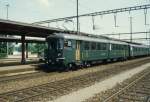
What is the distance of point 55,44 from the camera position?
23.8 metres

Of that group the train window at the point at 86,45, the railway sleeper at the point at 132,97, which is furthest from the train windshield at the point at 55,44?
the railway sleeper at the point at 132,97

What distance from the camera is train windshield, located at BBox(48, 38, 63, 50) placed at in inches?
920

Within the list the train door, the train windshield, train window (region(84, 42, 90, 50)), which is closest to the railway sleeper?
the train windshield

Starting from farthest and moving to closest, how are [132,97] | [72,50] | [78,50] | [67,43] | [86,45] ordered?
[86,45] < [78,50] < [72,50] < [67,43] < [132,97]

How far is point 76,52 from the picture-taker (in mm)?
25094

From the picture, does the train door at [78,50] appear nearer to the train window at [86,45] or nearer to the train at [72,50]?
the train at [72,50]

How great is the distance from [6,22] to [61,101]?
14.1 meters

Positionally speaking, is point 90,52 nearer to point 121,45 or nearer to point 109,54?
point 109,54

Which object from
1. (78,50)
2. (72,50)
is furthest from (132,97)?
(78,50)

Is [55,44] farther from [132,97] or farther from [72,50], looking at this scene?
[132,97]

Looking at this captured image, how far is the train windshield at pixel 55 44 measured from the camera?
23.4 metres

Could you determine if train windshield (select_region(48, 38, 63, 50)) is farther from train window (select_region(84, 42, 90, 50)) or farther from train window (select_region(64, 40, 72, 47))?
train window (select_region(84, 42, 90, 50))

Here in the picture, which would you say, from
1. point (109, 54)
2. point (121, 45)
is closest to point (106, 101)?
point (109, 54)

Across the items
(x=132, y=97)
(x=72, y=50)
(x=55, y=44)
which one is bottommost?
(x=132, y=97)
